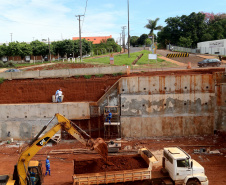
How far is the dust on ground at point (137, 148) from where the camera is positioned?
1512 centimetres

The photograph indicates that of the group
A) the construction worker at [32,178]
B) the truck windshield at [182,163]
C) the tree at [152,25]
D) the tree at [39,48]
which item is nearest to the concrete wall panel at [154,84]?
the truck windshield at [182,163]

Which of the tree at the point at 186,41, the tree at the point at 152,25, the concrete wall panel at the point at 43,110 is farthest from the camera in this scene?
the tree at the point at 152,25

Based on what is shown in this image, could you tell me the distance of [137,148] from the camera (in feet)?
65.0

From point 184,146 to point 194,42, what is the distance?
50449 millimetres

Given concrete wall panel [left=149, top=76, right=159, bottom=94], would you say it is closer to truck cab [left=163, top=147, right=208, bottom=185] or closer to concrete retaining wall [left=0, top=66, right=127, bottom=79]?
concrete retaining wall [left=0, top=66, right=127, bottom=79]

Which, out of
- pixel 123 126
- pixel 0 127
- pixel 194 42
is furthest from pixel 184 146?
A: pixel 194 42

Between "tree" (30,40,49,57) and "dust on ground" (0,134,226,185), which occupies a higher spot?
"tree" (30,40,49,57)

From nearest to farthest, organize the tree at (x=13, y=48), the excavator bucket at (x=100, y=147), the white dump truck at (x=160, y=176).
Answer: the white dump truck at (x=160, y=176) < the excavator bucket at (x=100, y=147) < the tree at (x=13, y=48)

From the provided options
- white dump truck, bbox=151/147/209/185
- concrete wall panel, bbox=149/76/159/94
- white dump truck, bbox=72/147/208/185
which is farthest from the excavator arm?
concrete wall panel, bbox=149/76/159/94

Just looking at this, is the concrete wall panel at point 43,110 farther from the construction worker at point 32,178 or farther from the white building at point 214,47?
the white building at point 214,47

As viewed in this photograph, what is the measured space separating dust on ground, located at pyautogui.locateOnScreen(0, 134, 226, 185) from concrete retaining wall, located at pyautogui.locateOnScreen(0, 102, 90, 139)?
1.72 metres

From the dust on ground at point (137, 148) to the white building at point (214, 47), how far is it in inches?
1342

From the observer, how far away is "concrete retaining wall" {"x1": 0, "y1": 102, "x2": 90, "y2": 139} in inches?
874

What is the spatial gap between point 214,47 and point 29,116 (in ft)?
150
